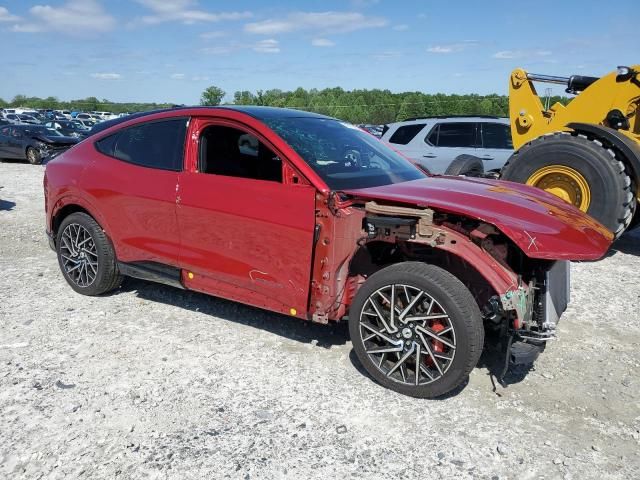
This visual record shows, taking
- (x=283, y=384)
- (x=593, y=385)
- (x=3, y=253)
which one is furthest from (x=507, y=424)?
(x=3, y=253)

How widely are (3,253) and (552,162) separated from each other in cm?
713

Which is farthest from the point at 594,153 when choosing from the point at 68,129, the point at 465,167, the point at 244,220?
the point at 68,129

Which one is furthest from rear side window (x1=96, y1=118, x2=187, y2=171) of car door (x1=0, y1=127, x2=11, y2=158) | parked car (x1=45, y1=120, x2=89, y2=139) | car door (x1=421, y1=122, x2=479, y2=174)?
parked car (x1=45, y1=120, x2=89, y2=139)

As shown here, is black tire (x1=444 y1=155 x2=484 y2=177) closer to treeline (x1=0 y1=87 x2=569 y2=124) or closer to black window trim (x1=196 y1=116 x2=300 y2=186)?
black window trim (x1=196 y1=116 x2=300 y2=186)

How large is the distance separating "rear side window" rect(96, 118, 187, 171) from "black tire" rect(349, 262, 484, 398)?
1904mm

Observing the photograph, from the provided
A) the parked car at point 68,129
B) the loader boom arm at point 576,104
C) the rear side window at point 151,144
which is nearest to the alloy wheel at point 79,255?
the rear side window at point 151,144

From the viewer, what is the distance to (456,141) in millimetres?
10078

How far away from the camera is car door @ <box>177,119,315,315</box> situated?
3.64 metres

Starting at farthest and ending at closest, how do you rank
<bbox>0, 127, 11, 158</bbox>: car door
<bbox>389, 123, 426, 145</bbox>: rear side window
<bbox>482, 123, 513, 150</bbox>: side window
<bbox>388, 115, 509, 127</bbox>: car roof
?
<bbox>0, 127, 11, 158</bbox>: car door, <bbox>389, 123, 426, 145</bbox>: rear side window, <bbox>388, 115, 509, 127</bbox>: car roof, <bbox>482, 123, 513, 150</bbox>: side window

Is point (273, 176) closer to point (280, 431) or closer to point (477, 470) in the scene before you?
point (280, 431)

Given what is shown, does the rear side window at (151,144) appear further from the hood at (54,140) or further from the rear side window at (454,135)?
the hood at (54,140)

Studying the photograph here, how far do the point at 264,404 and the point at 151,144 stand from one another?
8.00ft

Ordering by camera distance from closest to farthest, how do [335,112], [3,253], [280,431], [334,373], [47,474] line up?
[47,474] < [280,431] < [334,373] < [3,253] < [335,112]

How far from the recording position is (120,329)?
4430 millimetres
